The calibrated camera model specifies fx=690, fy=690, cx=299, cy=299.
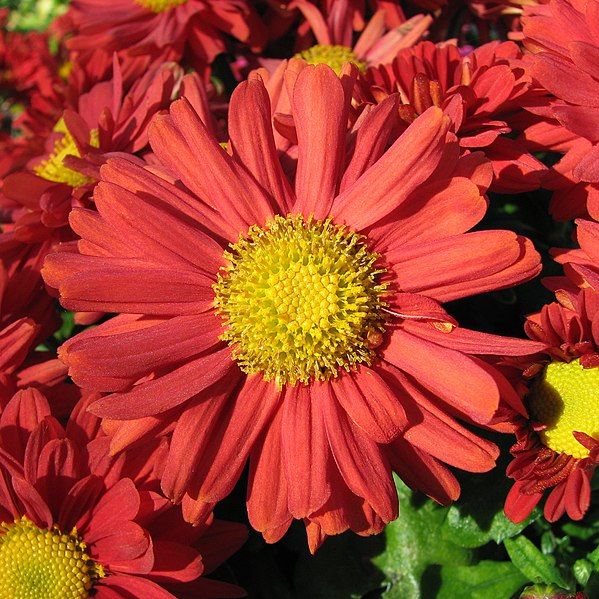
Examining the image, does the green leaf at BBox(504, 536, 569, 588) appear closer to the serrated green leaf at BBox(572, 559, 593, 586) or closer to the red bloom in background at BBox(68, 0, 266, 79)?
the serrated green leaf at BBox(572, 559, 593, 586)

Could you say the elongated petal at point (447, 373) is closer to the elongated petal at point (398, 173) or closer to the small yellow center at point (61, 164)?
the elongated petal at point (398, 173)

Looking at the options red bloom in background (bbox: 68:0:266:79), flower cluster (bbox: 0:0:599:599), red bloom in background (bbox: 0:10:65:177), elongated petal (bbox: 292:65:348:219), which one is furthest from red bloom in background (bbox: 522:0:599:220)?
red bloom in background (bbox: 0:10:65:177)

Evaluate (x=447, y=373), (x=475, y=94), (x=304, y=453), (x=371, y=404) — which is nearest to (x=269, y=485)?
(x=304, y=453)

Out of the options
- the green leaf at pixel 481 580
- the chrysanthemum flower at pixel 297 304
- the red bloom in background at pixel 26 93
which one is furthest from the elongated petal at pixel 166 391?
the red bloom in background at pixel 26 93

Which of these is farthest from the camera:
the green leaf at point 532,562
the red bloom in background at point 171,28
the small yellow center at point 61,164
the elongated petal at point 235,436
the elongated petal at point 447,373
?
the red bloom in background at point 171,28

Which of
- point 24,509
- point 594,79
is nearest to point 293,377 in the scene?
point 24,509

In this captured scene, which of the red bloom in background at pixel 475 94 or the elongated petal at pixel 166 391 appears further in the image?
Result: the red bloom in background at pixel 475 94
